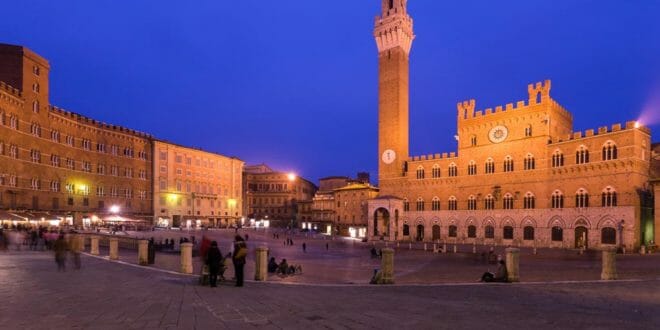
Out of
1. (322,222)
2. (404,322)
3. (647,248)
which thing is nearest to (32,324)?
(404,322)

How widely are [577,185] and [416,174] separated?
19772 millimetres

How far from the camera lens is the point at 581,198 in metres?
42.0

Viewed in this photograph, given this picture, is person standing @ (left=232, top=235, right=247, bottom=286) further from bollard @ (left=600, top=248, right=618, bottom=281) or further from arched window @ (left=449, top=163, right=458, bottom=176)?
arched window @ (left=449, top=163, right=458, bottom=176)

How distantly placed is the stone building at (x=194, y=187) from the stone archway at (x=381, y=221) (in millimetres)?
34153

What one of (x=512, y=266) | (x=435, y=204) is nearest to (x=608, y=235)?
(x=435, y=204)

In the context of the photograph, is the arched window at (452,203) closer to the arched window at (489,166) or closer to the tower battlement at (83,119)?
the arched window at (489,166)

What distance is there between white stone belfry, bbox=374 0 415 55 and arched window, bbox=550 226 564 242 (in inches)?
1203

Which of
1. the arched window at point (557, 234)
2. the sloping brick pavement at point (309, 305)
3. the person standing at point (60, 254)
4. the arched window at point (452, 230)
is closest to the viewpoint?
the sloping brick pavement at point (309, 305)

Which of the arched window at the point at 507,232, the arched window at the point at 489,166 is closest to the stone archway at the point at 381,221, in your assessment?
the arched window at the point at 489,166

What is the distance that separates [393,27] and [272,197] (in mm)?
58881

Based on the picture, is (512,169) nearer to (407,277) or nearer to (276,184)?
(407,277)

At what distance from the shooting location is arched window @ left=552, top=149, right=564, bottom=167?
144ft

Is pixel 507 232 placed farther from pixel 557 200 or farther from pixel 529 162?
pixel 529 162

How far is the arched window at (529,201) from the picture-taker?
4588 centimetres
